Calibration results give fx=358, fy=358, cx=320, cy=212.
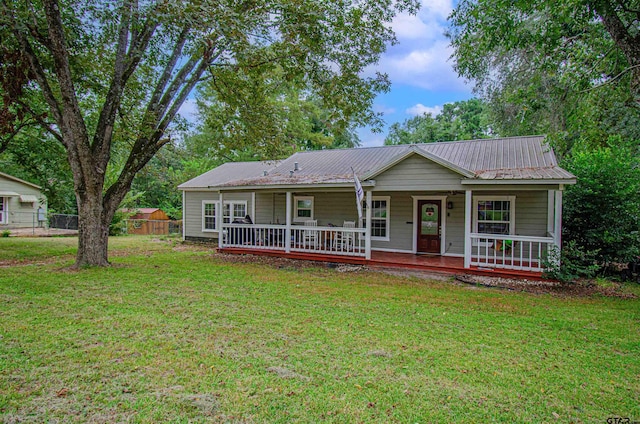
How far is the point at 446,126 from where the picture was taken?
3047cm

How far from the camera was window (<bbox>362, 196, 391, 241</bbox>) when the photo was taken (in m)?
12.4

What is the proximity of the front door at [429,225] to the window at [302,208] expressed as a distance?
414cm

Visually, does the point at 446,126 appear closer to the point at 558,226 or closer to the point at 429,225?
the point at 429,225

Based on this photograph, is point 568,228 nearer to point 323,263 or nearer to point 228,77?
point 323,263

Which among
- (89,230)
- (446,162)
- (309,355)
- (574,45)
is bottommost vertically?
Result: (309,355)

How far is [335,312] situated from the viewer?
5.83 meters

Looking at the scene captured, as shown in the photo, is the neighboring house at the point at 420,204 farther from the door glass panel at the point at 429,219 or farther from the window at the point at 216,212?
the window at the point at 216,212

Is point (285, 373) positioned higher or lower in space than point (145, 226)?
lower

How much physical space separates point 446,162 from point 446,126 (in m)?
23.3

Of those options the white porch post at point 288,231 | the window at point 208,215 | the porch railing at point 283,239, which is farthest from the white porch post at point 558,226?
the window at point 208,215

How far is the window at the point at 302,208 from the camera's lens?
13789mm

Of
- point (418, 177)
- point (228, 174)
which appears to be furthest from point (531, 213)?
point (228, 174)

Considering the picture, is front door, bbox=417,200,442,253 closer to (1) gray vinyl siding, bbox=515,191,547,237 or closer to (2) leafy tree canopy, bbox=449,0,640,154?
(1) gray vinyl siding, bbox=515,191,547,237

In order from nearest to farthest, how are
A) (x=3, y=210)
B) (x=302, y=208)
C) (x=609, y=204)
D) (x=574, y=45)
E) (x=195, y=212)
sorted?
(x=574, y=45)
(x=609, y=204)
(x=302, y=208)
(x=195, y=212)
(x=3, y=210)
